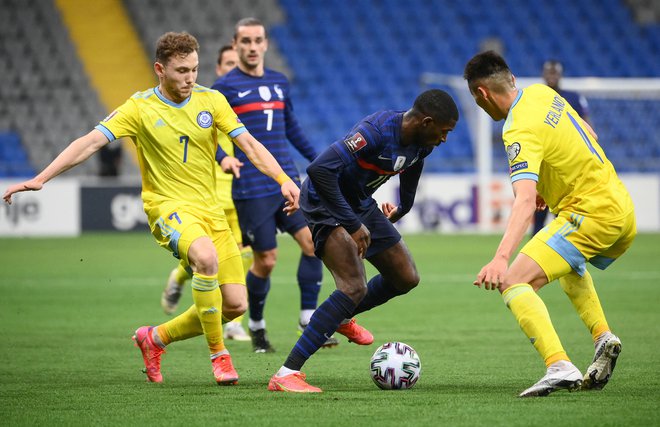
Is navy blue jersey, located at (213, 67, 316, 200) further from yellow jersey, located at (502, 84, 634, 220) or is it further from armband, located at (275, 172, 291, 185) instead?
yellow jersey, located at (502, 84, 634, 220)

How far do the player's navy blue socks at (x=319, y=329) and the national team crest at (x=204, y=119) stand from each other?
4.33 feet

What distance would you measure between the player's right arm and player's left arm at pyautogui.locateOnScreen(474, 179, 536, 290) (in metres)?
2.32

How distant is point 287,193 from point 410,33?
21.8 metres

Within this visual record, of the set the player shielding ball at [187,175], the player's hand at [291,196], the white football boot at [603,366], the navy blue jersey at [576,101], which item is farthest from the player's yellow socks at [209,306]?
the navy blue jersey at [576,101]

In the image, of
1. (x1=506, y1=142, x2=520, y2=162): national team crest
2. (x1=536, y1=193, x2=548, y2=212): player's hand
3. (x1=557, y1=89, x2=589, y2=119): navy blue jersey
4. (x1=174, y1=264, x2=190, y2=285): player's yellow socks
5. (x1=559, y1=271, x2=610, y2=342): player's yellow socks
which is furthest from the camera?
(x1=557, y1=89, x2=589, y2=119): navy blue jersey

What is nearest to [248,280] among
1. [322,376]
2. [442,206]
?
[322,376]

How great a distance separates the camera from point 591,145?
580cm

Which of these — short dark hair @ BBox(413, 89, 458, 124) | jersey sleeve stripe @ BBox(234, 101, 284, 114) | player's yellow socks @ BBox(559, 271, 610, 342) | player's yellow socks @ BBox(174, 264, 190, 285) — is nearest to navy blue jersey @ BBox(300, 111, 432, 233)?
short dark hair @ BBox(413, 89, 458, 124)

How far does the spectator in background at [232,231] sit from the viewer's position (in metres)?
8.74

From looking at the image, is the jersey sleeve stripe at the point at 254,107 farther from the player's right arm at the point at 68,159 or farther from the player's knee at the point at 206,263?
the player's knee at the point at 206,263

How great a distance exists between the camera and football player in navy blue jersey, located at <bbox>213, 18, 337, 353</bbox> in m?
8.26

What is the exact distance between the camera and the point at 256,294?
26.9 ft

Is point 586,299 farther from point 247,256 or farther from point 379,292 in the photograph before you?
point 247,256

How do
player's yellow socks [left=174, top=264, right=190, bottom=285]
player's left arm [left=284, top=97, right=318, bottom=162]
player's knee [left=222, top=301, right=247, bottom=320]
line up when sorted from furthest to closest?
1. player's yellow socks [left=174, top=264, right=190, bottom=285]
2. player's left arm [left=284, top=97, right=318, bottom=162]
3. player's knee [left=222, top=301, right=247, bottom=320]
